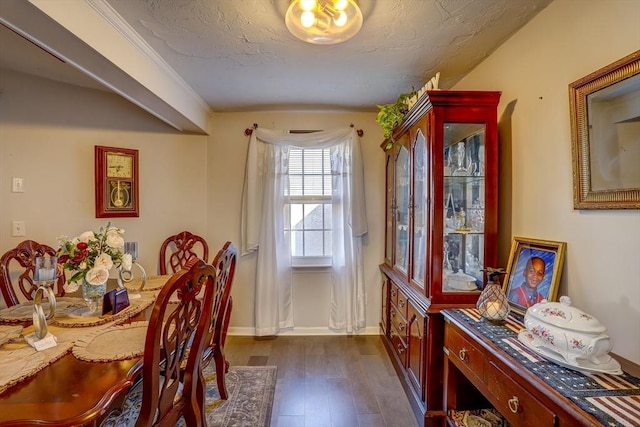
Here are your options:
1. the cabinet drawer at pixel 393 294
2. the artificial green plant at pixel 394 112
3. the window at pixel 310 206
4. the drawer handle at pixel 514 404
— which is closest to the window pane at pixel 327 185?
the window at pixel 310 206

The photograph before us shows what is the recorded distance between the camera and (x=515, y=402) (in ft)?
3.46

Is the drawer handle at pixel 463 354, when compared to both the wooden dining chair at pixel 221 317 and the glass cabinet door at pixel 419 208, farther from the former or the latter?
the wooden dining chair at pixel 221 317

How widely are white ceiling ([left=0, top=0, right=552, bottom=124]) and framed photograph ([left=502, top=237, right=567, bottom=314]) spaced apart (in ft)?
3.95

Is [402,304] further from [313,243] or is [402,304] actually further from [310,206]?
[310,206]

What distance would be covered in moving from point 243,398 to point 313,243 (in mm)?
1531

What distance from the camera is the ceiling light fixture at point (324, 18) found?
1.44 metres

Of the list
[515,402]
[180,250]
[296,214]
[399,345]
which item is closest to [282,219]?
[296,214]

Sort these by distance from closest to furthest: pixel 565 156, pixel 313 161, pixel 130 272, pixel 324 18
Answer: pixel 565 156
pixel 324 18
pixel 130 272
pixel 313 161

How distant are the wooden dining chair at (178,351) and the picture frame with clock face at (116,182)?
2.01m

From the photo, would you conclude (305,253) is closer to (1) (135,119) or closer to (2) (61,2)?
(1) (135,119)

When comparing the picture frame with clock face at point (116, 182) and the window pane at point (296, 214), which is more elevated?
the picture frame with clock face at point (116, 182)

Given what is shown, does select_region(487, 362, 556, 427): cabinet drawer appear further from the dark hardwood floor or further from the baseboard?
the baseboard

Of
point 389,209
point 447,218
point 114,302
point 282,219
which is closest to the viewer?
point 114,302

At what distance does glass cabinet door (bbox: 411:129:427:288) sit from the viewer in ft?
6.24
